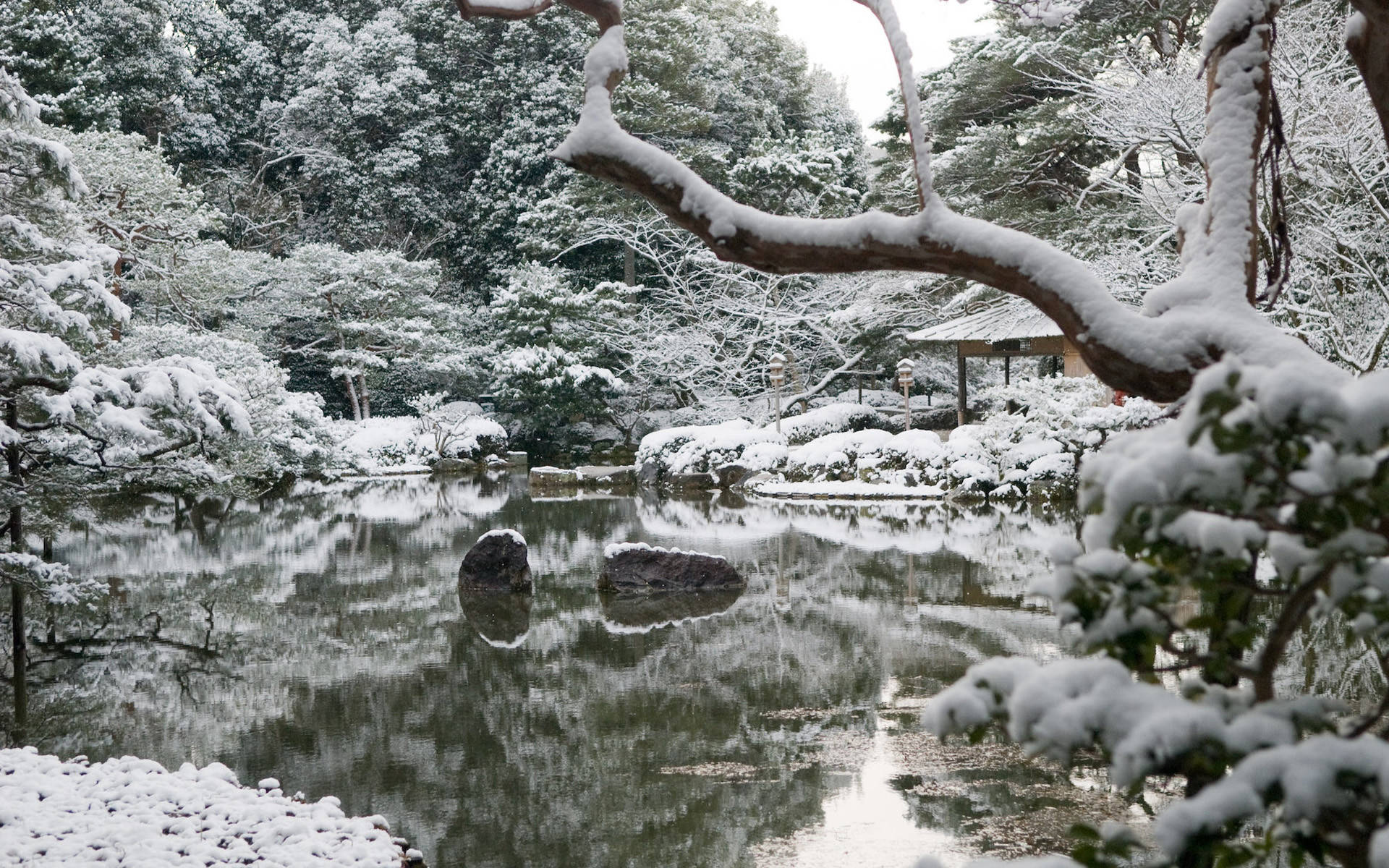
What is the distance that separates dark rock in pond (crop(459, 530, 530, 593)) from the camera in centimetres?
826

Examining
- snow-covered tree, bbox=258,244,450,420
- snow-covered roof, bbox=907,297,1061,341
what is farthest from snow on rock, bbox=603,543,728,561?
snow-covered tree, bbox=258,244,450,420

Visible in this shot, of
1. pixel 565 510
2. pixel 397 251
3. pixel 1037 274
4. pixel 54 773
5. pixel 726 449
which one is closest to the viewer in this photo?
pixel 1037 274

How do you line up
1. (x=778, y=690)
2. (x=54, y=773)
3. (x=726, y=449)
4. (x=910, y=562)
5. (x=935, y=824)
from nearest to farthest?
(x=935, y=824) → (x=54, y=773) → (x=778, y=690) → (x=910, y=562) → (x=726, y=449)

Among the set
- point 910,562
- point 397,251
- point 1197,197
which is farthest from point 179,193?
point 1197,197

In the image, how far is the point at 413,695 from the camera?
5.54 m

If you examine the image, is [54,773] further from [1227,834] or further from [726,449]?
[726,449]

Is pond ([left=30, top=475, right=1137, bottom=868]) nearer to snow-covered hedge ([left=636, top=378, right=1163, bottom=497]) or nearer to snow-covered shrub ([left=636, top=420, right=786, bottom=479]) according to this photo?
snow-covered hedge ([left=636, top=378, right=1163, bottom=497])

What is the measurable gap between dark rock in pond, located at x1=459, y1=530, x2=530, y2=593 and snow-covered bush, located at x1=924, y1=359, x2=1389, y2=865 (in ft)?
23.7

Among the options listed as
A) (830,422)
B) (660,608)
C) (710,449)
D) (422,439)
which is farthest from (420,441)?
(660,608)

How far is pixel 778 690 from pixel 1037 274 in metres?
3.94

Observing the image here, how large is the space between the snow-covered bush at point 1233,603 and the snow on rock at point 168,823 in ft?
8.69

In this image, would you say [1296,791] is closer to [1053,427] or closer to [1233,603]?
[1233,603]

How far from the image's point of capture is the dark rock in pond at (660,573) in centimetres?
813

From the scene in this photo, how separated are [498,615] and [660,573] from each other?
1.26 metres
